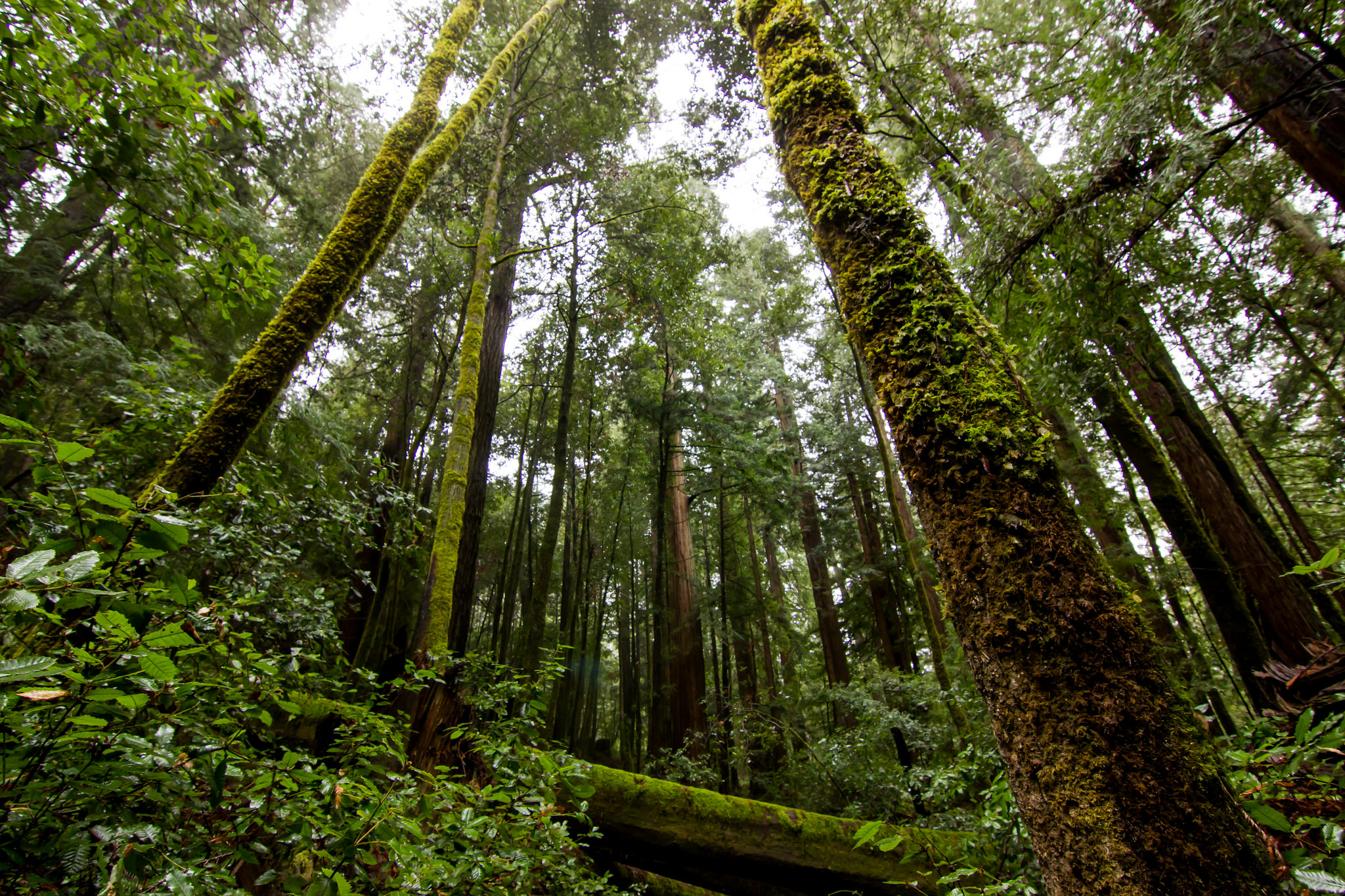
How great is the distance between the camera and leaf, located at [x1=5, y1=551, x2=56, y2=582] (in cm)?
95

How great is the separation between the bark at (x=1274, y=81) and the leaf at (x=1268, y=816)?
3037mm

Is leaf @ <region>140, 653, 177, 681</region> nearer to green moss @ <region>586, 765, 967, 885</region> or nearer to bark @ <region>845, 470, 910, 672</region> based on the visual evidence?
green moss @ <region>586, 765, 967, 885</region>

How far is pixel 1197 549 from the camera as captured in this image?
4484 millimetres

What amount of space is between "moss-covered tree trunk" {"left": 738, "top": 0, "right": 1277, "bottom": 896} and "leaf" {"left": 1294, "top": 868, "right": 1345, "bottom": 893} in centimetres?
31

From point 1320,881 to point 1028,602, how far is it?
754 millimetres

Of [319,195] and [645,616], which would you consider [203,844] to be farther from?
[645,616]

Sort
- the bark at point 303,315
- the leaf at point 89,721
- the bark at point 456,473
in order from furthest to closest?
the bark at point 456,473 → the bark at point 303,315 → the leaf at point 89,721

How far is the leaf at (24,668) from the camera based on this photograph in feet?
2.81

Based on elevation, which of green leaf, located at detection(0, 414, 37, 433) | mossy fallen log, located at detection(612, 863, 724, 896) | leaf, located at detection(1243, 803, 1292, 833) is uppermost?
green leaf, located at detection(0, 414, 37, 433)

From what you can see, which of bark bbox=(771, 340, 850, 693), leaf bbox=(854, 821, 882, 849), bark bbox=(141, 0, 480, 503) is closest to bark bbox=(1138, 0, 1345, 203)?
leaf bbox=(854, 821, 882, 849)

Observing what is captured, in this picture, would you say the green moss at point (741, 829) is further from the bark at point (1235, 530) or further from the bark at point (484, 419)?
the bark at point (1235, 530)

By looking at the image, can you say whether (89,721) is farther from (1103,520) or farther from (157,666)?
(1103,520)

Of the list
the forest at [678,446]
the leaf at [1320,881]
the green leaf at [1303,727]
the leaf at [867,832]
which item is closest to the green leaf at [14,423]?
the forest at [678,446]

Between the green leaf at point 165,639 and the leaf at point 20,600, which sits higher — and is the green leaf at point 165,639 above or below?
below
